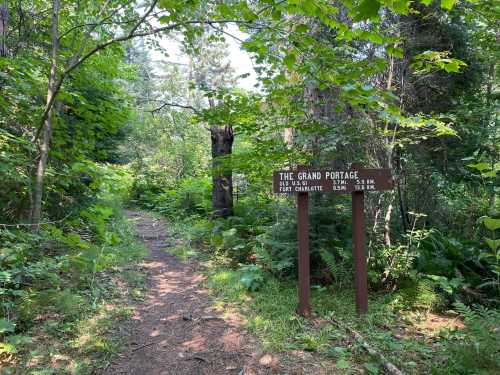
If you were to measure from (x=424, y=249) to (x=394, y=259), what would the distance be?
0.83 meters

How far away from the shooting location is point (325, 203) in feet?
18.3

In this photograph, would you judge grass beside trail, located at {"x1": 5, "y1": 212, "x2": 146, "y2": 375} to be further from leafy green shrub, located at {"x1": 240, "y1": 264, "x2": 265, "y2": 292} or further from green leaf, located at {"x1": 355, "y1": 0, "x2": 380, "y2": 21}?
green leaf, located at {"x1": 355, "y1": 0, "x2": 380, "y2": 21}

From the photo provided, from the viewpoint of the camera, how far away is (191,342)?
3795mm

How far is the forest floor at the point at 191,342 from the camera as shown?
3.27 metres

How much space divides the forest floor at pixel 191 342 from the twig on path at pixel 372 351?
1.48 feet

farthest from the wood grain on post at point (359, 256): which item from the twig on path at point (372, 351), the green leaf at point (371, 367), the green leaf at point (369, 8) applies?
the green leaf at point (369, 8)

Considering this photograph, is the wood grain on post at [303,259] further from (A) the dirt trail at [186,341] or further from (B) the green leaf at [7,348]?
(B) the green leaf at [7,348]

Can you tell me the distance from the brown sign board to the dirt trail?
1862 mm

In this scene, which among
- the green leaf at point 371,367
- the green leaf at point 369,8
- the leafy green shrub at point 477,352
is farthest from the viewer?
the green leaf at point 371,367

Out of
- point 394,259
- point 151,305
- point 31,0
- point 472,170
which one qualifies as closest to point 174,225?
point 151,305

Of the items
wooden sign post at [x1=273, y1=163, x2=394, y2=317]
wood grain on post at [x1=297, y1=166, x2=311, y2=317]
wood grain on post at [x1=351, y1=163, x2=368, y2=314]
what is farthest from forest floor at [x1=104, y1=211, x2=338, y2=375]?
wood grain on post at [x1=351, y1=163, x2=368, y2=314]

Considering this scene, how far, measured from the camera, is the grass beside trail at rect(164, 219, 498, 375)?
10.4ft

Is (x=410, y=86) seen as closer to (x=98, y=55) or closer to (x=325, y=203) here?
(x=325, y=203)

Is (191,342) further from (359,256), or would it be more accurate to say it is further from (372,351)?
(359,256)
